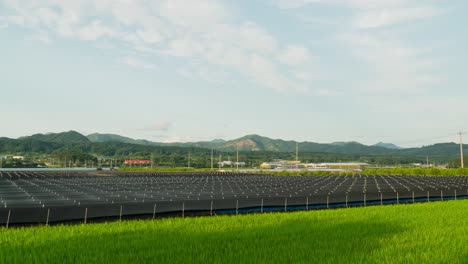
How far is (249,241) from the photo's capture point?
14.2m

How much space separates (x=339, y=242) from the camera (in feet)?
46.4

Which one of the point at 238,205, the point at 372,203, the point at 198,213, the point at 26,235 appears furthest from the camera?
the point at 372,203

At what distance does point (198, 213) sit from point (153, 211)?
261 cm

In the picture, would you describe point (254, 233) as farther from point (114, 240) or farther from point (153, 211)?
point (153, 211)

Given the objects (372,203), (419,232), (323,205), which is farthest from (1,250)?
(372,203)

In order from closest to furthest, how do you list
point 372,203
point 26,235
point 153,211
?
point 26,235 < point 153,211 < point 372,203

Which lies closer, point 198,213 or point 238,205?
point 198,213

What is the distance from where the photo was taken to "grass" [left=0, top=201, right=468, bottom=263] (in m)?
11.5

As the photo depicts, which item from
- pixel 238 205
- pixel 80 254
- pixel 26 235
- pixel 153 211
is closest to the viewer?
pixel 80 254

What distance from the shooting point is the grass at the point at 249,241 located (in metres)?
11.5

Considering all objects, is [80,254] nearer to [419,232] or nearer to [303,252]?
[303,252]

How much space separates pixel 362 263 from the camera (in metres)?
10.9

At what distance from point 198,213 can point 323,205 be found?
9.08 metres

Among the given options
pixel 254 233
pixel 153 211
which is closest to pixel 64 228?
pixel 153 211
